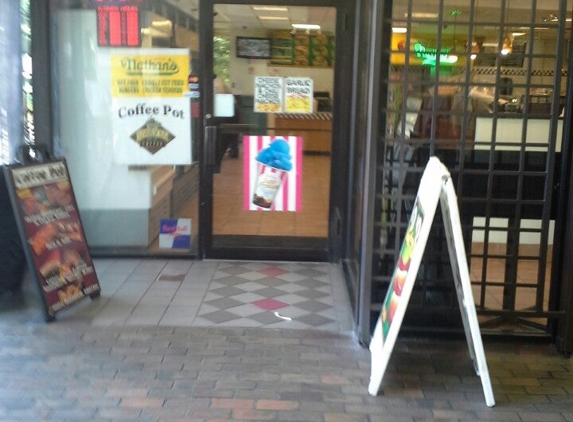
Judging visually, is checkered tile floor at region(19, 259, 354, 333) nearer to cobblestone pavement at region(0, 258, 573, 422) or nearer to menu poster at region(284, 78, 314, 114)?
cobblestone pavement at region(0, 258, 573, 422)

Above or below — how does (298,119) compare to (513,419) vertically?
above

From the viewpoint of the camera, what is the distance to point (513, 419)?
3.70m

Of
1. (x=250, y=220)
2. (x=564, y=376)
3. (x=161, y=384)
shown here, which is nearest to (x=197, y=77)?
(x=250, y=220)

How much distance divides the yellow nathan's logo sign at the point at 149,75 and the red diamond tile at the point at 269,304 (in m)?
2.10

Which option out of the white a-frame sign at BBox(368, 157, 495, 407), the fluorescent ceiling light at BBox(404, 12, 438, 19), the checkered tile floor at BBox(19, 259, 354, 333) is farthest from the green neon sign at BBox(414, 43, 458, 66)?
the checkered tile floor at BBox(19, 259, 354, 333)

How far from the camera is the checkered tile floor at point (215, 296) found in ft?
16.5

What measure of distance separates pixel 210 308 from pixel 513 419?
7.86ft

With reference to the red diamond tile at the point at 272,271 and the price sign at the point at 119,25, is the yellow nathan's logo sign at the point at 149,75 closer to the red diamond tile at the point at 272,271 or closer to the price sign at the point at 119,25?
the price sign at the point at 119,25

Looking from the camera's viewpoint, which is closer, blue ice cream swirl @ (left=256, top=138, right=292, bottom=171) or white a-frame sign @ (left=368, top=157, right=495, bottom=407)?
white a-frame sign @ (left=368, top=157, right=495, bottom=407)

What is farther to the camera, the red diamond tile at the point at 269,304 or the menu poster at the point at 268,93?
the menu poster at the point at 268,93

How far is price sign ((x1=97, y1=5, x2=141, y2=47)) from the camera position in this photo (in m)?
6.16

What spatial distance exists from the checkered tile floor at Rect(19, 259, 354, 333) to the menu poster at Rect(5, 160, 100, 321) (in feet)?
0.57

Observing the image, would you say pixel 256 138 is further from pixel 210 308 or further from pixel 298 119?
pixel 210 308

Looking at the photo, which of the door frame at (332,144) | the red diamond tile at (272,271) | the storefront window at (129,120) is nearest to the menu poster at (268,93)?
the door frame at (332,144)
